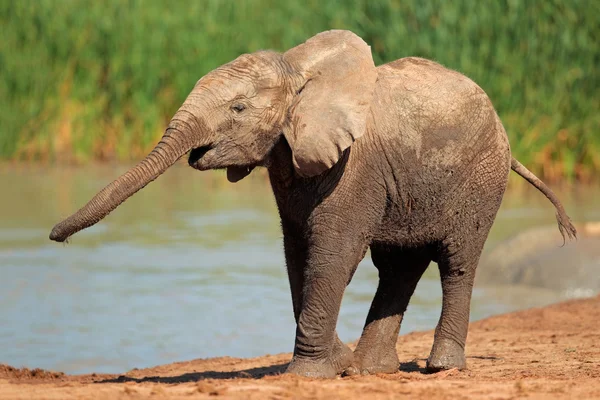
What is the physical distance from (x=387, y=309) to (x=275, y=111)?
1.65 m

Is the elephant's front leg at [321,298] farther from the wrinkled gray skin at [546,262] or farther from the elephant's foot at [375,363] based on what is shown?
the wrinkled gray skin at [546,262]

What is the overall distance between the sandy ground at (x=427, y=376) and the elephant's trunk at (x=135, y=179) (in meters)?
0.76

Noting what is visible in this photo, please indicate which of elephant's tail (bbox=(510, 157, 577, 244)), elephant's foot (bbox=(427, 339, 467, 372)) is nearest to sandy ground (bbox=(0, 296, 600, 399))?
elephant's foot (bbox=(427, 339, 467, 372))

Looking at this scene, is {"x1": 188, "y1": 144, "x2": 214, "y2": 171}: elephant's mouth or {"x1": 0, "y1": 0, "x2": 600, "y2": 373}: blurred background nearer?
{"x1": 188, "y1": 144, "x2": 214, "y2": 171}: elephant's mouth

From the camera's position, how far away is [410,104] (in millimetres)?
6730

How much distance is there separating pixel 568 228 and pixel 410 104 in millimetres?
1700

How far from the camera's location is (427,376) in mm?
6887

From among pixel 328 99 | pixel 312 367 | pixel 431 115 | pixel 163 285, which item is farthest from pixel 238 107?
pixel 163 285

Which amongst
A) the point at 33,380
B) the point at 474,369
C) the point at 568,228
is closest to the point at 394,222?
the point at 474,369

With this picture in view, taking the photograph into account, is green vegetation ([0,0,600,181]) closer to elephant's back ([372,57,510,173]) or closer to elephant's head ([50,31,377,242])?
elephant's back ([372,57,510,173])

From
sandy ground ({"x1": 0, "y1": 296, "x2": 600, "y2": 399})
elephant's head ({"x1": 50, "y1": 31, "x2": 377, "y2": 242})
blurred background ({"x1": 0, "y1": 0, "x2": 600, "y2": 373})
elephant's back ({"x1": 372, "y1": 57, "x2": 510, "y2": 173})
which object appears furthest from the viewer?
blurred background ({"x1": 0, "y1": 0, "x2": 600, "y2": 373})

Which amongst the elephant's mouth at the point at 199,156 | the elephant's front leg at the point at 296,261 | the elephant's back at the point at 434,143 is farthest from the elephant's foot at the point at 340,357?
the elephant's mouth at the point at 199,156

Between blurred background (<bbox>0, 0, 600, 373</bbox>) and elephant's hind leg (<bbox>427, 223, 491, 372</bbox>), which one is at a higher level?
blurred background (<bbox>0, 0, 600, 373</bbox>)

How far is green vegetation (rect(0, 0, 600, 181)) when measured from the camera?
16.2 m
